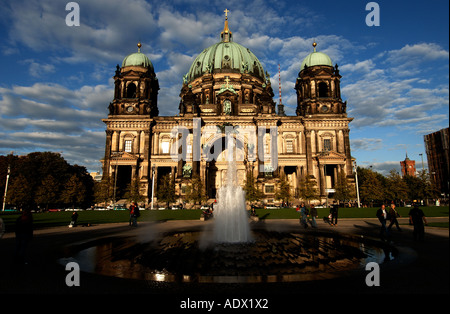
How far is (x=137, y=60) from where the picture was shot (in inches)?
2539

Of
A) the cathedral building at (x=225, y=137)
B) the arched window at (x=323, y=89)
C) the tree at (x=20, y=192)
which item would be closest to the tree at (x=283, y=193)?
the cathedral building at (x=225, y=137)

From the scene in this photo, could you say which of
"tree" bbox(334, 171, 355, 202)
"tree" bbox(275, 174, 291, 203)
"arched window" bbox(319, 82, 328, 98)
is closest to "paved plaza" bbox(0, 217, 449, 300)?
"tree" bbox(275, 174, 291, 203)

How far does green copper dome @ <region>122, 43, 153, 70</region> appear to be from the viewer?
2527 inches

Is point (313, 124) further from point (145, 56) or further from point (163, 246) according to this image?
point (163, 246)

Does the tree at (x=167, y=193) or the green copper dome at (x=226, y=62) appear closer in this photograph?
the tree at (x=167, y=193)

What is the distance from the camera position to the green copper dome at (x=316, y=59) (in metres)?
63.3

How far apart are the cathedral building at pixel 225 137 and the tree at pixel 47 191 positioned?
10.8m

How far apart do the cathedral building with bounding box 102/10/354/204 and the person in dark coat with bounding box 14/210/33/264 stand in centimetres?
4392

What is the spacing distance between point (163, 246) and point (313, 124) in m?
53.7

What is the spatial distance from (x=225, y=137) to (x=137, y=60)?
29.8 metres

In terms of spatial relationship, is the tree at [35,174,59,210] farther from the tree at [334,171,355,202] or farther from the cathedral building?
the tree at [334,171,355,202]

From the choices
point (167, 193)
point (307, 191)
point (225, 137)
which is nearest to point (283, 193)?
point (307, 191)

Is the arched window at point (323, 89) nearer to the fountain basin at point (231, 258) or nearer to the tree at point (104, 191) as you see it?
the tree at point (104, 191)
